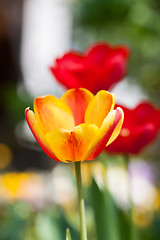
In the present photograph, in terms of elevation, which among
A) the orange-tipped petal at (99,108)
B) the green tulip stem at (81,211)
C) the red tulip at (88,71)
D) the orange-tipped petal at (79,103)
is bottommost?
the green tulip stem at (81,211)

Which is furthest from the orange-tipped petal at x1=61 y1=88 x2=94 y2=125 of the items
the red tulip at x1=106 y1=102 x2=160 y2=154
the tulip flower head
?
the red tulip at x1=106 y1=102 x2=160 y2=154

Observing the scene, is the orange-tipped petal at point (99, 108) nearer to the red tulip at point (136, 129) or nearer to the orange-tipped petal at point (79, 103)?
the orange-tipped petal at point (79, 103)

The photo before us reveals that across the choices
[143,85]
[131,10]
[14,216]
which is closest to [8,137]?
[143,85]

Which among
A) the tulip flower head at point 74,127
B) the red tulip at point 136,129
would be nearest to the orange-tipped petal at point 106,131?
the tulip flower head at point 74,127

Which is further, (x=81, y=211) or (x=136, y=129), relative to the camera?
(x=136, y=129)

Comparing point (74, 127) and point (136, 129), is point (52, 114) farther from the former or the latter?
point (136, 129)

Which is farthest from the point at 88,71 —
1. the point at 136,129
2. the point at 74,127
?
the point at 74,127

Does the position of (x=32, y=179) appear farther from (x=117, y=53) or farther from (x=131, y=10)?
(x=131, y=10)
